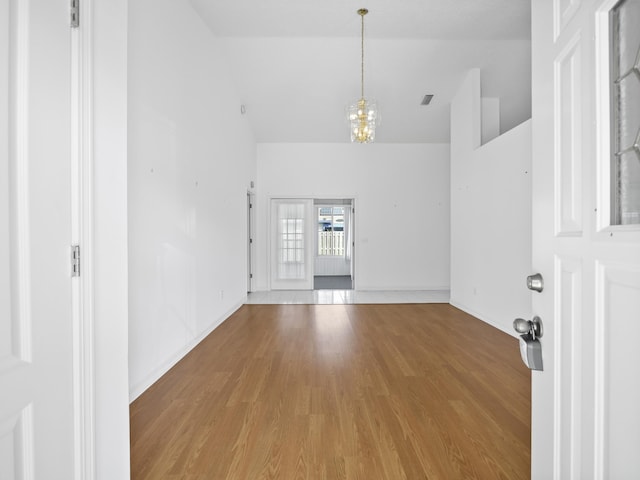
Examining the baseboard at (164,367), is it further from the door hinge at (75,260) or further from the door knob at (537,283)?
the door knob at (537,283)

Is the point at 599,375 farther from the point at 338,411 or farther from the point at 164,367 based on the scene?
the point at 164,367

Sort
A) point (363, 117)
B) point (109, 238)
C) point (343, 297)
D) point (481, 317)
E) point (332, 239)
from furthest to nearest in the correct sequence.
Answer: point (332, 239), point (343, 297), point (481, 317), point (363, 117), point (109, 238)

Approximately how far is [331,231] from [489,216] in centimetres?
704

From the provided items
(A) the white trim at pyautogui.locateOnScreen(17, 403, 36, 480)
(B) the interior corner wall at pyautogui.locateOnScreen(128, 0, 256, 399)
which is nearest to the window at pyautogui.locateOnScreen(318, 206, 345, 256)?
(B) the interior corner wall at pyautogui.locateOnScreen(128, 0, 256, 399)

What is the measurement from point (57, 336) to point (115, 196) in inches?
18.3

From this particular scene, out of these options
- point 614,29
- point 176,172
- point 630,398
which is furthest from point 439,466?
point 176,172

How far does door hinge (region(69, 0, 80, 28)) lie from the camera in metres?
0.97

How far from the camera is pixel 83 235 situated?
3.31 ft

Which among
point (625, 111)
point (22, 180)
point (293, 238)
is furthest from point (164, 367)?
point (293, 238)

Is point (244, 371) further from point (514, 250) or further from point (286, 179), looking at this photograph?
point (286, 179)

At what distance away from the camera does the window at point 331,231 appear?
11.2 m

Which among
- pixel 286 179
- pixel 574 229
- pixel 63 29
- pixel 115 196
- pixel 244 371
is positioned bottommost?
pixel 244 371

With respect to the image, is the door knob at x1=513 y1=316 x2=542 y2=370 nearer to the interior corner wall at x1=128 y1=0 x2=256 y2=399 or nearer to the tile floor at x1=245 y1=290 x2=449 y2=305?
the interior corner wall at x1=128 y1=0 x2=256 y2=399

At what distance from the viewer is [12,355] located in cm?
78
